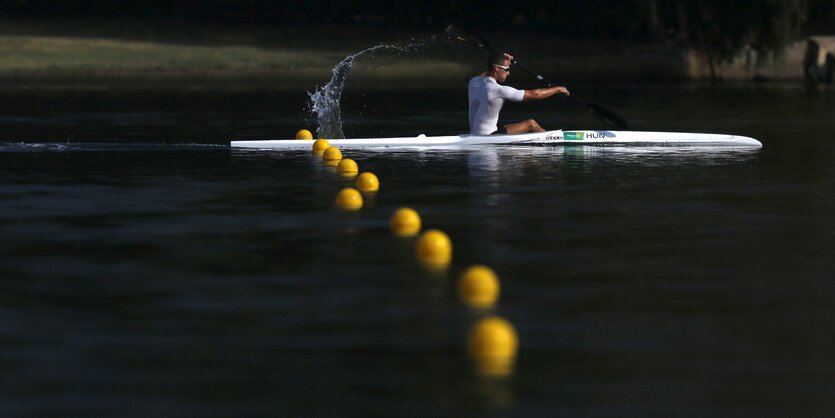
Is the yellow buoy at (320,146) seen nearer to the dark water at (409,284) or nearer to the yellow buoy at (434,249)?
the dark water at (409,284)

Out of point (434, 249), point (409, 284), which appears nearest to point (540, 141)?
point (434, 249)

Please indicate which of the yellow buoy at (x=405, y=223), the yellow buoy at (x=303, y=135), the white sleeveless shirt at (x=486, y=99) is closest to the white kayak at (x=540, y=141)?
the white sleeveless shirt at (x=486, y=99)

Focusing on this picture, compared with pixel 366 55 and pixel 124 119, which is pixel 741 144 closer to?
pixel 124 119

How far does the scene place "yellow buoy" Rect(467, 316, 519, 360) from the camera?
1091 centimetres

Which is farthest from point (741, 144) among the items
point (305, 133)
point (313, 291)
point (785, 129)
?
point (313, 291)

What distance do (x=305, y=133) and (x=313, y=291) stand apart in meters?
16.1

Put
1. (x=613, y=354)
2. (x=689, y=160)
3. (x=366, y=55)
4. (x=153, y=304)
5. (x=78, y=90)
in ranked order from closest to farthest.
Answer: (x=613, y=354) → (x=153, y=304) → (x=689, y=160) → (x=78, y=90) → (x=366, y=55)

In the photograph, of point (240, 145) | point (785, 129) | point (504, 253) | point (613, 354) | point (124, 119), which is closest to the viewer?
point (613, 354)

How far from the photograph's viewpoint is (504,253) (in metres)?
15.5

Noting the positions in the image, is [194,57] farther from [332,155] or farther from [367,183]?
[367,183]

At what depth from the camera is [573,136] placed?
28109mm

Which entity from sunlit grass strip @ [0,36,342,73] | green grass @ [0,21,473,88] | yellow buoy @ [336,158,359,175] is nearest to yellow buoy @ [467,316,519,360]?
yellow buoy @ [336,158,359,175]

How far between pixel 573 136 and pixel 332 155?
4.23 m

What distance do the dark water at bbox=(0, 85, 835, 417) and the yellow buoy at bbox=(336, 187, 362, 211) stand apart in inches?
7.3
